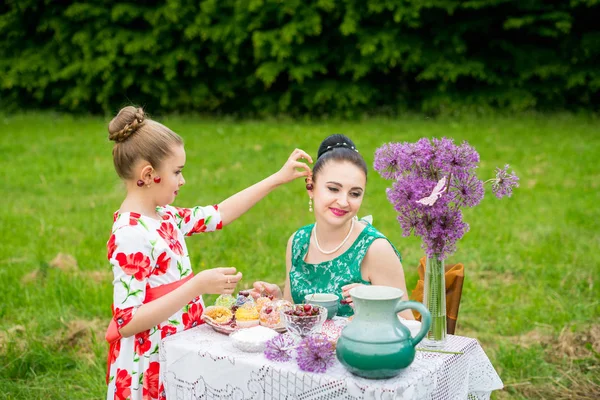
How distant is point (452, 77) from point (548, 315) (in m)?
9.44

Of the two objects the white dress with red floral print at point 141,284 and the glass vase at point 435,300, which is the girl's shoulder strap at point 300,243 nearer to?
the white dress with red floral print at point 141,284

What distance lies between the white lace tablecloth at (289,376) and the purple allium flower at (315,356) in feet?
0.08

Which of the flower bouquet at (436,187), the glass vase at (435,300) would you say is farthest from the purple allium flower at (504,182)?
the glass vase at (435,300)

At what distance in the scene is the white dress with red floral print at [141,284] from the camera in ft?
8.92

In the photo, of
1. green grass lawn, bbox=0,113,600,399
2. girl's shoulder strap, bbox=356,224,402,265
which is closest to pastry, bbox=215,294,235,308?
girl's shoulder strap, bbox=356,224,402,265

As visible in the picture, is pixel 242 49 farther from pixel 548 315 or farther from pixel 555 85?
pixel 548 315

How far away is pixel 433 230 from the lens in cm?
259

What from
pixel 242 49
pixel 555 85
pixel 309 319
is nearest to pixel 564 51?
pixel 555 85

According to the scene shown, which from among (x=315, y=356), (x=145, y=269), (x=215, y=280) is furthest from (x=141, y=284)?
(x=315, y=356)

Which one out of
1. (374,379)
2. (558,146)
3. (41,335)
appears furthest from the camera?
(558,146)

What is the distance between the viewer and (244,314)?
2820mm

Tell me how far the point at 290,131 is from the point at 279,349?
9.44 meters

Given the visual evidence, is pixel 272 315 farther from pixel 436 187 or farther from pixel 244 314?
pixel 436 187

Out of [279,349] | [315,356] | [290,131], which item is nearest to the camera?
[315,356]
